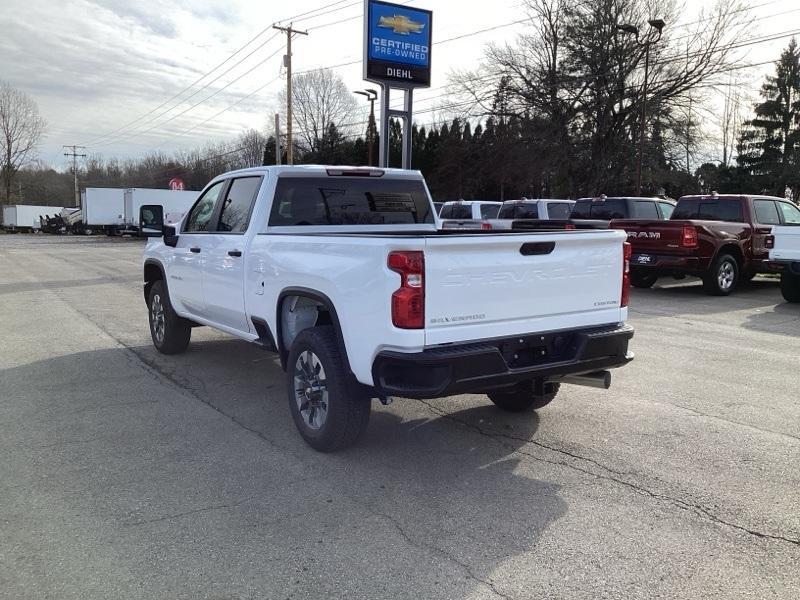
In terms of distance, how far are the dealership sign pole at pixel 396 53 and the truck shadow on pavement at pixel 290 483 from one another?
1067cm

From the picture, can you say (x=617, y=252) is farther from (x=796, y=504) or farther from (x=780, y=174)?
(x=780, y=174)

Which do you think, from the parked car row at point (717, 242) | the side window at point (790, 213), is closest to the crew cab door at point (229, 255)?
the parked car row at point (717, 242)

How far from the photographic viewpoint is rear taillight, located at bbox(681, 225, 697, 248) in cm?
1193

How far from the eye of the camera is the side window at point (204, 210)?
623cm

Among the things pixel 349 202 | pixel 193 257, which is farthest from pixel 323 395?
pixel 193 257

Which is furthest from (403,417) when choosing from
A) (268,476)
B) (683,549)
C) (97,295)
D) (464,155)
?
(464,155)

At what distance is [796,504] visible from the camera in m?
3.62

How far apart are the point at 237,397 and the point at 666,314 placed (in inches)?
294

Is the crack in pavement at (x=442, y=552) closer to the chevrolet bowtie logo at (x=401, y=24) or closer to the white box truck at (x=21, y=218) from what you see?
the chevrolet bowtie logo at (x=401, y=24)

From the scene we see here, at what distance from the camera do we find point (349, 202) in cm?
563

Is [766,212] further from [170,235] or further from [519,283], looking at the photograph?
[170,235]

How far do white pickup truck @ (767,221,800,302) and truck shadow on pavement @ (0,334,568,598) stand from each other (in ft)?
26.0

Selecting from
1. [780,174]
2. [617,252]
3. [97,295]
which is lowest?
[97,295]

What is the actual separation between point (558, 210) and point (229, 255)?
13997 mm
